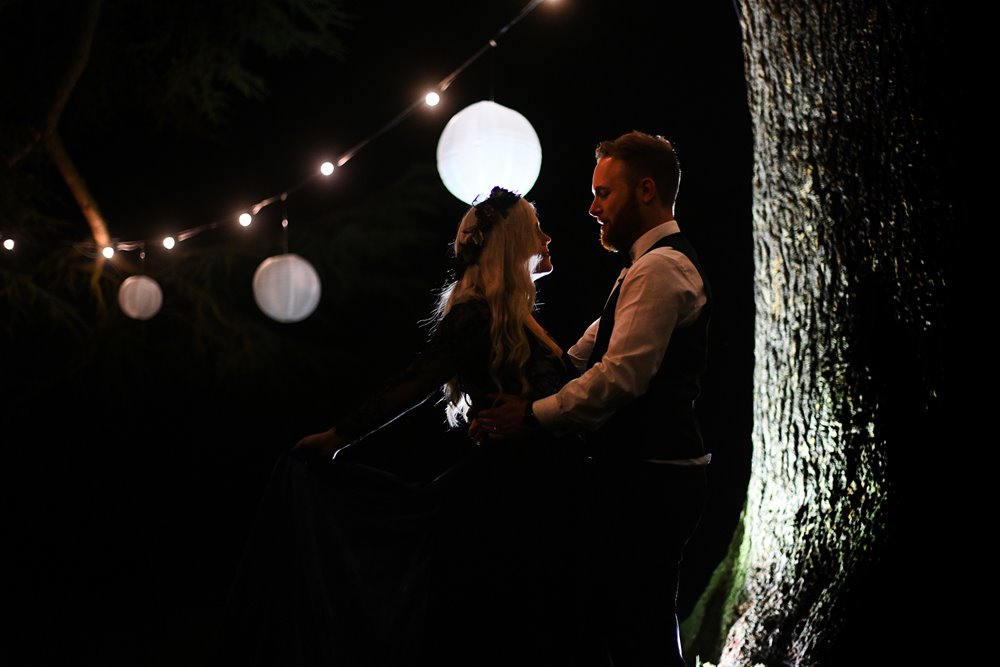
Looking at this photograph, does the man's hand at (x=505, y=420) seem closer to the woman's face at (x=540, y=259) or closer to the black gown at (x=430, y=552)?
the black gown at (x=430, y=552)

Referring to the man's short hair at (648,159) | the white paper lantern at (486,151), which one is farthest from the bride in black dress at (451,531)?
the white paper lantern at (486,151)

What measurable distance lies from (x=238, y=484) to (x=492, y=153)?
5.79m

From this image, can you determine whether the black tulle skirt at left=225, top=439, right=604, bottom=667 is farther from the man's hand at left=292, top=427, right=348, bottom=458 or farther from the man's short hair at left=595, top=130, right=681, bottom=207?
the man's short hair at left=595, top=130, right=681, bottom=207

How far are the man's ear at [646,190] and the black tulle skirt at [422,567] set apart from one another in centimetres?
66

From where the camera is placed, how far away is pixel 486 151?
12.1 ft

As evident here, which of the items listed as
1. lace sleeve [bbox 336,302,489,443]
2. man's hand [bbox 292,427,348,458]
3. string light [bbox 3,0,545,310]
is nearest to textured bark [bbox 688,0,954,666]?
lace sleeve [bbox 336,302,489,443]

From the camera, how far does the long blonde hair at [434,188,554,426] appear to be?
219cm

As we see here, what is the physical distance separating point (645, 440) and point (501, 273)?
1.83 feet

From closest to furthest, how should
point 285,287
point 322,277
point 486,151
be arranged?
point 486,151
point 285,287
point 322,277

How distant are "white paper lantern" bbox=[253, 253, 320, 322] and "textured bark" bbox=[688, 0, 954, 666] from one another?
4131 mm

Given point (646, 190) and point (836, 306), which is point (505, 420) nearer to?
point (646, 190)

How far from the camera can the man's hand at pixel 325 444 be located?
2.20 meters

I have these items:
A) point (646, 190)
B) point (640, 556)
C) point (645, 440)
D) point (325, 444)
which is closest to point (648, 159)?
point (646, 190)

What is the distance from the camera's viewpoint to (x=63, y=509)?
7.70 m
